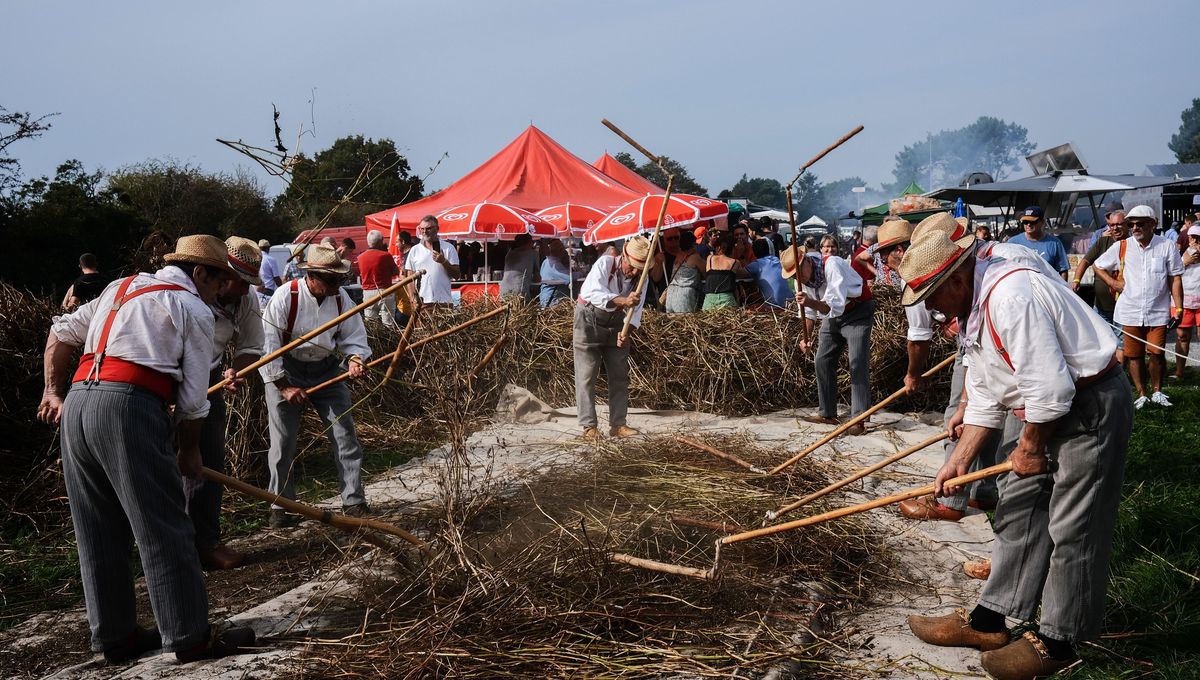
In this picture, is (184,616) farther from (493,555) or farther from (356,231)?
(356,231)

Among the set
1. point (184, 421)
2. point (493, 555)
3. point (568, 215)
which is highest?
point (568, 215)

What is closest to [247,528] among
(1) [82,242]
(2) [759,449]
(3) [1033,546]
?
(2) [759,449]

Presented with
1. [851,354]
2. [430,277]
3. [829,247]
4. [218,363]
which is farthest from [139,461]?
[430,277]

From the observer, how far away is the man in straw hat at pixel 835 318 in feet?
23.7

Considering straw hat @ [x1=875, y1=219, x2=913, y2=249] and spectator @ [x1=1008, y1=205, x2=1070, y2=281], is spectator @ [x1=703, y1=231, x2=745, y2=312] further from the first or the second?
straw hat @ [x1=875, y1=219, x2=913, y2=249]

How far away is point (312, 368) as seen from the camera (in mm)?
5414

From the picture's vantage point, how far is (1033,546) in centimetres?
318

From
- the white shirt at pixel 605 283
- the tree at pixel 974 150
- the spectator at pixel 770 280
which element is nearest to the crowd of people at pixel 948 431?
the white shirt at pixel 605 283

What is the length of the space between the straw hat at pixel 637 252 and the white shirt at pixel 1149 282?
15.0 feet

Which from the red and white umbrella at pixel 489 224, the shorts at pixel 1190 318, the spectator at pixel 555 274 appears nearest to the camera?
the shorts at pixel 1190 318

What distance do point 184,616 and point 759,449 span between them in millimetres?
4134

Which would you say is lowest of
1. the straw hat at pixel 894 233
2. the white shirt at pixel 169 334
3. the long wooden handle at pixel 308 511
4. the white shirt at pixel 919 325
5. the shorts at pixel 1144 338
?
the shorts at pixel 1144 338

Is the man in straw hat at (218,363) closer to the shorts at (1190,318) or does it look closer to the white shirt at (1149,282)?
the white shirt at (1149,282)

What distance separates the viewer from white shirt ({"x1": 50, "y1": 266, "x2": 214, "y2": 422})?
333 centimetres
